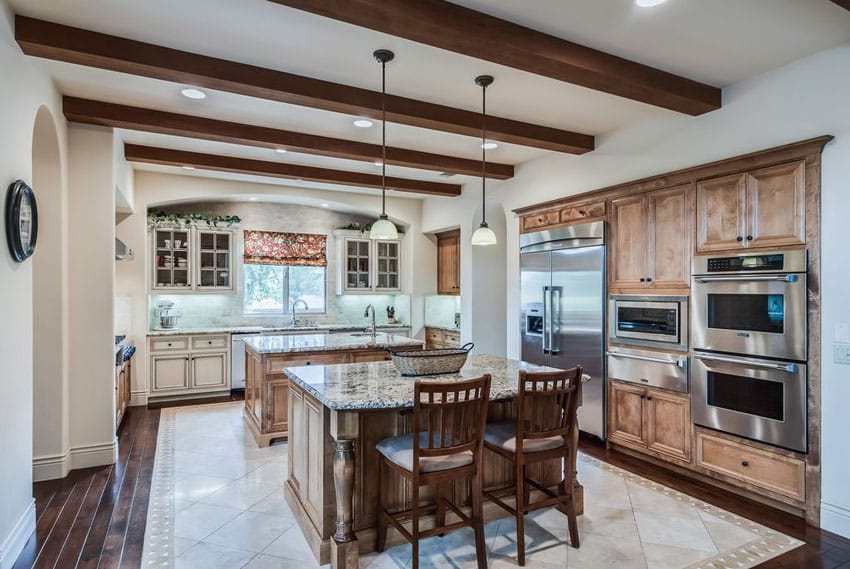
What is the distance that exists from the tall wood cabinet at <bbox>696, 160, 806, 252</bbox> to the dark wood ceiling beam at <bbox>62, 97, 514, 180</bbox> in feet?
8.43

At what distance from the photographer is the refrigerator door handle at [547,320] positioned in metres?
4.85

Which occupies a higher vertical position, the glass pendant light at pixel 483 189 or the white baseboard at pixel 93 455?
the glass pendant light at pixel 483 189

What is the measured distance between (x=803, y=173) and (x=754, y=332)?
104 centimetres

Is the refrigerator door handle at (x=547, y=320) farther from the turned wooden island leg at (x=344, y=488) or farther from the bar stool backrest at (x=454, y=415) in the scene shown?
the turned wooden island leg at (x=344, y=488)

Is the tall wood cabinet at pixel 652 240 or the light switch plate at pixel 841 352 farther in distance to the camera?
the tall wood cabinet at pixel 652 240

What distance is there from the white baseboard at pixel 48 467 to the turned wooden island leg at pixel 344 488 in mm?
2554

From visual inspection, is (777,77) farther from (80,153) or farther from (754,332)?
(80,153)

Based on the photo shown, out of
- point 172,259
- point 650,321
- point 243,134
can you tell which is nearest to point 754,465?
point 650,321

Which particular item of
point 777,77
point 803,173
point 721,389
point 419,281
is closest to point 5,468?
point 721,389

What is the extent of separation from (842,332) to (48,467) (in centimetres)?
541

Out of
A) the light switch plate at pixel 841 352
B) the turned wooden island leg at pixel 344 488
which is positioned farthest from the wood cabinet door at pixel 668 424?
the turned wooden island leg at pixel 344 488

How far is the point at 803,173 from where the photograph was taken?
9.80ft

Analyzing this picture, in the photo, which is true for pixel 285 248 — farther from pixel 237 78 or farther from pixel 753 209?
pixel 753 209

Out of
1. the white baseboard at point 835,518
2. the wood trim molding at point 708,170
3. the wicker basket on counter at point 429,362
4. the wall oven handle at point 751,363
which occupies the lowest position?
the white baseboard at point 835,518
